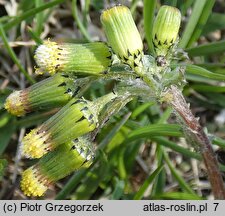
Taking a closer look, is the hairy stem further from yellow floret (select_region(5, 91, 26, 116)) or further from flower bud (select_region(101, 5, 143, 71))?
yellow floret (select_region(5, 91, 26, 116))

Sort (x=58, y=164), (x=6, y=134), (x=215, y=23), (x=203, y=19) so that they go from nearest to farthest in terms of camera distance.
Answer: (x=58, y=164) → (x=203, y=19) → (x=6, y=134) → (x=215, y=23)

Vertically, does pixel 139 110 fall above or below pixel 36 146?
below

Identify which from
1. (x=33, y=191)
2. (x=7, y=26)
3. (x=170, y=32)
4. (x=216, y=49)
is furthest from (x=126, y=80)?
(x=7, y=26)

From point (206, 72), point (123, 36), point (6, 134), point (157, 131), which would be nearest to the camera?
point (123, 36)

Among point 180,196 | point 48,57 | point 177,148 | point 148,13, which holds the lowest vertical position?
point 180,196

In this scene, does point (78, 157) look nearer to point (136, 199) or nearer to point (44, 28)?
point (136, 199)

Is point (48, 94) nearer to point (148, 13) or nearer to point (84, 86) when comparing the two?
point (84, 86)

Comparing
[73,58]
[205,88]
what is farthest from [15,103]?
[205,88]
